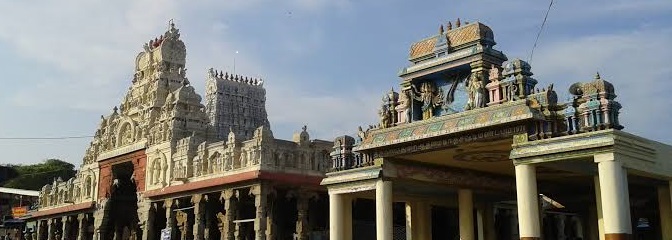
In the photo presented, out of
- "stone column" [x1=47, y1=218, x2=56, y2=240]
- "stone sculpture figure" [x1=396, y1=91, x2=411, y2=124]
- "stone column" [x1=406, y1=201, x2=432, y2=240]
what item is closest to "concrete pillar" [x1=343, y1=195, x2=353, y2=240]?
"stone column" [x1=406, y1=201, x2=432, y2=240]

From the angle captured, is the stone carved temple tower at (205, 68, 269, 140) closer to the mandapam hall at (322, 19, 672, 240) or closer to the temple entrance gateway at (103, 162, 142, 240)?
the temple entrance gateway at (103, 162, 142, 240)

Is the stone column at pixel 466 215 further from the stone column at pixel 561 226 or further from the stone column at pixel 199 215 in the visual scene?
the stone column at pixel 561 226

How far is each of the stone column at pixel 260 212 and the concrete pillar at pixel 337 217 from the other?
33.9ft

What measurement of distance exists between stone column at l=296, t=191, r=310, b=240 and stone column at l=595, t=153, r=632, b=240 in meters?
19.3

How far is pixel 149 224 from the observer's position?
39.6 meters

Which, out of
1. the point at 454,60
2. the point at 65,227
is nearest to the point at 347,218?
the point at 454,60

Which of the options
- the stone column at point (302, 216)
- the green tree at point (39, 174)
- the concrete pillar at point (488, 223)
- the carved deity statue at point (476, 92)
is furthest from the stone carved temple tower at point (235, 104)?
the carved deity statue at point (476, 92)

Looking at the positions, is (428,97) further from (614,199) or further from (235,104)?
(235,104)

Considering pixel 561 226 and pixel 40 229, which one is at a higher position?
pixel 40 229

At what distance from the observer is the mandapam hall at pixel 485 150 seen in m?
Answer: 16.1

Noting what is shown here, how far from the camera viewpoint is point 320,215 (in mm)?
37562

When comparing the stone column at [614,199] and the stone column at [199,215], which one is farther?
the stone column at [199,215]

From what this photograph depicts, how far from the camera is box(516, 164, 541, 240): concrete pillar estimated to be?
1658 cm

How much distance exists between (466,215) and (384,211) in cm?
385
